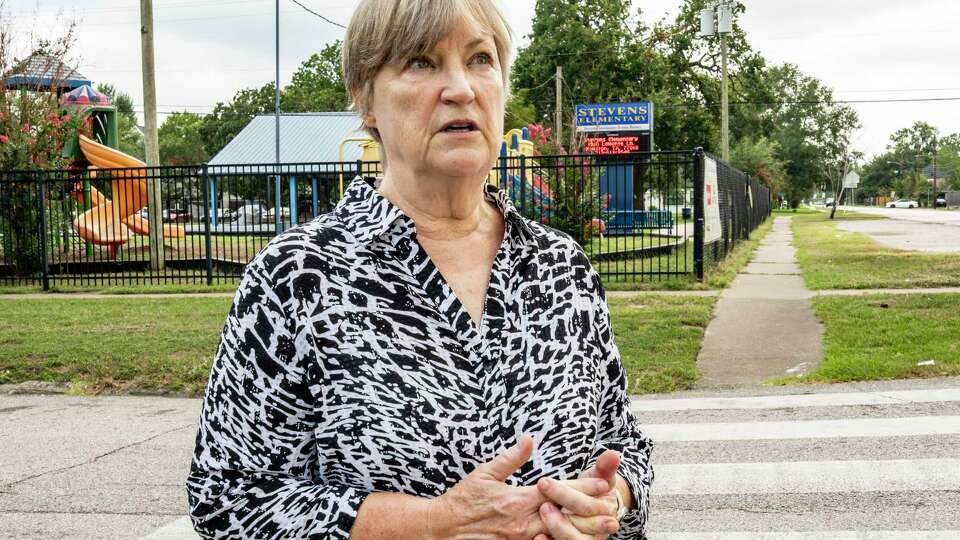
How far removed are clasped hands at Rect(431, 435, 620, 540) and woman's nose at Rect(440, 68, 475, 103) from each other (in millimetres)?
687

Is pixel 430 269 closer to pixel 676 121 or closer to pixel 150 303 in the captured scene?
pixel 150 303

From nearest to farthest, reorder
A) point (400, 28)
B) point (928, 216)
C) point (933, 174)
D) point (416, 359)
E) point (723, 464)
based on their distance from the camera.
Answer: point (416, 359) < point (400, 28) < point (723, 464) < point (928, 216) < point (933, 174)

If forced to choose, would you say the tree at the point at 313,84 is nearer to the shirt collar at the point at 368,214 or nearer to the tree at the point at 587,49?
the tree at the point at 587,49

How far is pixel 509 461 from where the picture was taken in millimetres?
1650

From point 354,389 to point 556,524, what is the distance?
0.41 meters

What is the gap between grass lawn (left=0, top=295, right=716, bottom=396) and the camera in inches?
352

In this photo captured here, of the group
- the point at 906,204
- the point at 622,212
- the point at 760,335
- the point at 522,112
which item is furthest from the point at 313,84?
the point at 906,204

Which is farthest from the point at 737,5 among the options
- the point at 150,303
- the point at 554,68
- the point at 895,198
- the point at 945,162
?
the point at 895,198

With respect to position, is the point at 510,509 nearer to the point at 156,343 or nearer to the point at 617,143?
the point at 156,343

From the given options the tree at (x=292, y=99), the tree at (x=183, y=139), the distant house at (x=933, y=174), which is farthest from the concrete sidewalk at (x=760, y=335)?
the distant house at (x=933, y=174)

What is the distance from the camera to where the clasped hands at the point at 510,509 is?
5.48 ft

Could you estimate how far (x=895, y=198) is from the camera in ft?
582

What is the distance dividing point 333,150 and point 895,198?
152m

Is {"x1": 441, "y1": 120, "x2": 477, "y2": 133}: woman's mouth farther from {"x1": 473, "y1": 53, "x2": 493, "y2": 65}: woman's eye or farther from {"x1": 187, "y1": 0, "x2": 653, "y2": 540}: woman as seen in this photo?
{"x1": 473, "y1": 53, "x2": 493, "y2": 65}: woman's eye
